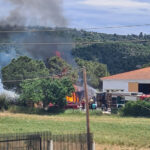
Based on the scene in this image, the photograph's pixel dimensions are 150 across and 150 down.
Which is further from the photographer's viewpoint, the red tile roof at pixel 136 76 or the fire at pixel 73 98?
the red tile roof at pixel 136 76

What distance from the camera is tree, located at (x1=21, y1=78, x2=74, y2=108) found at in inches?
2003

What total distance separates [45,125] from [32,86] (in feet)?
47.9

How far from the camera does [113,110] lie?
49531 mm

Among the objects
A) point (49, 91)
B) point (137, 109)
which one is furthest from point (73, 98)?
point (137, 109)

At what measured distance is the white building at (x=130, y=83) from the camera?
198 ft

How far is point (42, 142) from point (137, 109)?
26.2 metres

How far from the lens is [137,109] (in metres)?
46.6

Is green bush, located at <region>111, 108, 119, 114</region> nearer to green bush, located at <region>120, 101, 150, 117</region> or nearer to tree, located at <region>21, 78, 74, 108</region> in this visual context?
green bush, located at <region>120, 101, 150, 117</region>

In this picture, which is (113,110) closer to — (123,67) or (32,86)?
(32,86)

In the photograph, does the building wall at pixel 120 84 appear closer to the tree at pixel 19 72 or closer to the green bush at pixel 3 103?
the tree at pixel 19 72

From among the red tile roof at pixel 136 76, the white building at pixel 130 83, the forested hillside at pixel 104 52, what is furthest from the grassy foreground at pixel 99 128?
the forested hillside at pixel 104 52

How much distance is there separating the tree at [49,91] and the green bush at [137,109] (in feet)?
24.7

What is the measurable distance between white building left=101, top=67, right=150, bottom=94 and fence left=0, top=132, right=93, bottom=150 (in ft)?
128

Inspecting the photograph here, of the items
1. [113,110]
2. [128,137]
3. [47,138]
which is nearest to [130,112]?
[113,110]
